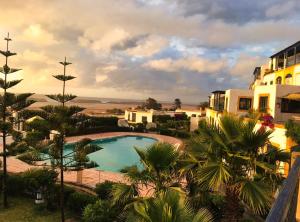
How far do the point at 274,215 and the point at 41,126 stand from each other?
11.2 meters

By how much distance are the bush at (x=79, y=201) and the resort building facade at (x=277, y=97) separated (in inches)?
259

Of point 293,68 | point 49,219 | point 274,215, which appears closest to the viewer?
point 274,215

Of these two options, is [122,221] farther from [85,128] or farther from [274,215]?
[85,128]

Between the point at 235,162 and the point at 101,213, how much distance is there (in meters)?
4.88

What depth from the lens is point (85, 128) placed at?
123ft

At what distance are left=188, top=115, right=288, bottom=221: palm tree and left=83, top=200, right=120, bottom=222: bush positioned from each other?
376 centimetres

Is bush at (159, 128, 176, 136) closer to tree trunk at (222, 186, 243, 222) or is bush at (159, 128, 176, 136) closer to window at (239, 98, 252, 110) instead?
window at (239, 98, 252, 110)

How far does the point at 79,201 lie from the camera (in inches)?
468

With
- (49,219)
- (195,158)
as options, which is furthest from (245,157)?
(49,219)

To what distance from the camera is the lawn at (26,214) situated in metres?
Result: 11.6

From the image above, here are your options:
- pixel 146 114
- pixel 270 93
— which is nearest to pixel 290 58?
pixel 270 93

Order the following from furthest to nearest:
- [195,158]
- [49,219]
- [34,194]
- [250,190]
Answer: [34,194], [49,219], [195,158], [250,190]

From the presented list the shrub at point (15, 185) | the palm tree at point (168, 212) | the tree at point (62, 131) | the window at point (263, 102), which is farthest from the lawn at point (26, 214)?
the window at point (263, 102)

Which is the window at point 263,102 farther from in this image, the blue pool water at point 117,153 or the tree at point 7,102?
the tree at point 7,102
